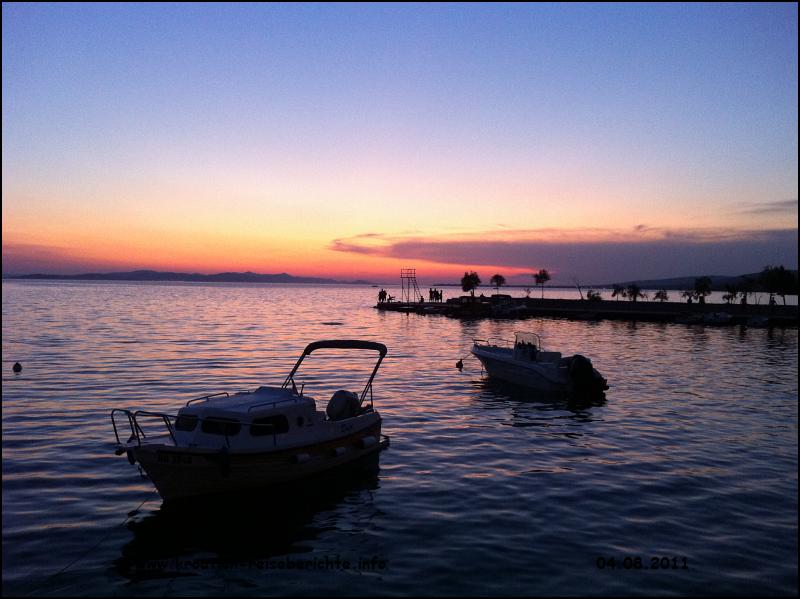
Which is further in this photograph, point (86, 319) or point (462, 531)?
point (86, 319)

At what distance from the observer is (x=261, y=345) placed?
6019 cm

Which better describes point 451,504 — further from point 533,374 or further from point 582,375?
point 533,374

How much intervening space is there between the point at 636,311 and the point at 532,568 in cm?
10714

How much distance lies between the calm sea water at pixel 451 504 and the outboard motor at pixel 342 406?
2.18 meters

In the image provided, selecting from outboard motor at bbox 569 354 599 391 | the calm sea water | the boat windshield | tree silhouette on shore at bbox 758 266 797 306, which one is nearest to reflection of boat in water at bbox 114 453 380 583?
the calm sea water

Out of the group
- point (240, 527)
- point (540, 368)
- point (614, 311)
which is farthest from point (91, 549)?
point (614, 311)

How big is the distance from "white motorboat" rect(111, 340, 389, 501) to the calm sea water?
0.84 m

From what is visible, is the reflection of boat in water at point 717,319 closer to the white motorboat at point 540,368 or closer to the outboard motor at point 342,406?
the white motorboat at point 540,368

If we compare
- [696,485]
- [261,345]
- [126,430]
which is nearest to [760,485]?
[696,485]

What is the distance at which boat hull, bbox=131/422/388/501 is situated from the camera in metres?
16.3

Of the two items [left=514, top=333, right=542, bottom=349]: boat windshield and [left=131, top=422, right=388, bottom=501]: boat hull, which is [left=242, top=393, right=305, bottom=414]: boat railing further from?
[left=514, top=333, right=542, bottom=349]: boat windshield

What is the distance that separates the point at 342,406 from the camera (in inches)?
850

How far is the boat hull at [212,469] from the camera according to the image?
16.3 m

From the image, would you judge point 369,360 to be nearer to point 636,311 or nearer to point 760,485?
point 760,485
